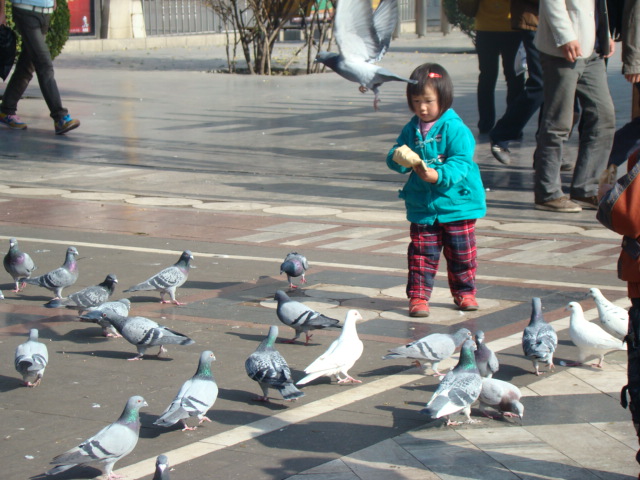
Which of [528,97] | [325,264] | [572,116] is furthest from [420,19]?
[325,264]

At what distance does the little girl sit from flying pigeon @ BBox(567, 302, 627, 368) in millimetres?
1100

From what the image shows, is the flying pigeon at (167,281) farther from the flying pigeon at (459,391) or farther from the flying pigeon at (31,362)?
the flying pigeon at (459,391)

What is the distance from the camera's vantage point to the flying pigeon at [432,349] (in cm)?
485

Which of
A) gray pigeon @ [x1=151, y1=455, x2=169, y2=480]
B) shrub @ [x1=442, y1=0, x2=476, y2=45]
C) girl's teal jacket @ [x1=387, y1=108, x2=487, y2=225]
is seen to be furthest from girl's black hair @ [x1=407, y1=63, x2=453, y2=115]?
shrub @ [x1=442, y1=0, x2=476, y2=45]

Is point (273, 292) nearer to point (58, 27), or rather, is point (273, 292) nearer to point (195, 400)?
point (195, 400)

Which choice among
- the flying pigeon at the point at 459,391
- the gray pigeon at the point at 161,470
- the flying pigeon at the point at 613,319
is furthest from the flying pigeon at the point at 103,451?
the flying pigeon at the point at 613,319

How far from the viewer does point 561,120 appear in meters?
8.72

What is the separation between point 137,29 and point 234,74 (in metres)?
10.7

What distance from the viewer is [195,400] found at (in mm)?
4227

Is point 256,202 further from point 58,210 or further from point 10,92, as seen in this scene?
point 10,92

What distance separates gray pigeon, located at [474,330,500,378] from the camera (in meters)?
Answer: 4.70

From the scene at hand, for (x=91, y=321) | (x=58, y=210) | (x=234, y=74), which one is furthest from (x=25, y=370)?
(x=234, y=74)

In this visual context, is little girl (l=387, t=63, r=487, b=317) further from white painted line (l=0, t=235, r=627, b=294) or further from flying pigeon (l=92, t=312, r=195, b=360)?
flying pigeon (l=92, t=312, r=195, b=360)

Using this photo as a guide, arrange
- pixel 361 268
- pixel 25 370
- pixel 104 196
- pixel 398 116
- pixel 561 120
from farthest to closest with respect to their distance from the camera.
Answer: pixel 398 116
pixel 104 196
pixel 561 120
pixel 361 268
pixel 25 370
